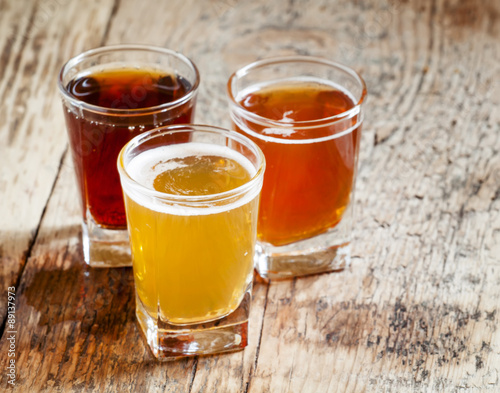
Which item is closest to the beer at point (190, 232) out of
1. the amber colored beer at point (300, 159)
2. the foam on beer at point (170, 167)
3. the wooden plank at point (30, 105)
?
the foam on beer at point (170, 167)

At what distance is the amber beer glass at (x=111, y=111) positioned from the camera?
3.52 ft

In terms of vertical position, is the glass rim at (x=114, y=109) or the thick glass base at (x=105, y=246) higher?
the glass rim at (x=114, y=109)

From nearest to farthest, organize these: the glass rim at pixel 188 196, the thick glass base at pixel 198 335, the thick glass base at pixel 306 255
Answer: the glass rim at pixel 188 196 < the thick glass base at pixel 198 335 < the thick glass base at pixel 306 255

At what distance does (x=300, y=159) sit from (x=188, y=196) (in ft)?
0.81

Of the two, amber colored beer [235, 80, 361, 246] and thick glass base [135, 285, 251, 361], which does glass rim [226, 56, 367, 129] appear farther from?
thick glass base [135, 285, 251, 361]

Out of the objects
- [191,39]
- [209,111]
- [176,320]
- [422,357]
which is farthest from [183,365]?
[191,39]

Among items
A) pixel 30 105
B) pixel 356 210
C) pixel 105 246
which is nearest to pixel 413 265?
pixel 356 210

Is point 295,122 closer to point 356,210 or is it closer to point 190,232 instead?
point 190,232

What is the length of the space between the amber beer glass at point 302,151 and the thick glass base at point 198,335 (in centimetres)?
15

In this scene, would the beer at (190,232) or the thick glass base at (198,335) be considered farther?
the thick glass base at (198,335)

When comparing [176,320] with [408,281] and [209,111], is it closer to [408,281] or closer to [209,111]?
[408,281]

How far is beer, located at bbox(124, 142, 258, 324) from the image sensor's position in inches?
36.6

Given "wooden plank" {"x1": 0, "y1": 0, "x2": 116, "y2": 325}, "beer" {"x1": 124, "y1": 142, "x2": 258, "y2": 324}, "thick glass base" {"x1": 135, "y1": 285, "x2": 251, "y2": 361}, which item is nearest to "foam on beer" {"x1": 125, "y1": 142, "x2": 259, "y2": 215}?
"beer" {"x1": 124, "y1": 142, "x2": 258, "y2": 324}

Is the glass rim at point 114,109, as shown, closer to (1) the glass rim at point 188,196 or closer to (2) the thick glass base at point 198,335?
(1) the glass rim at point 188,196
